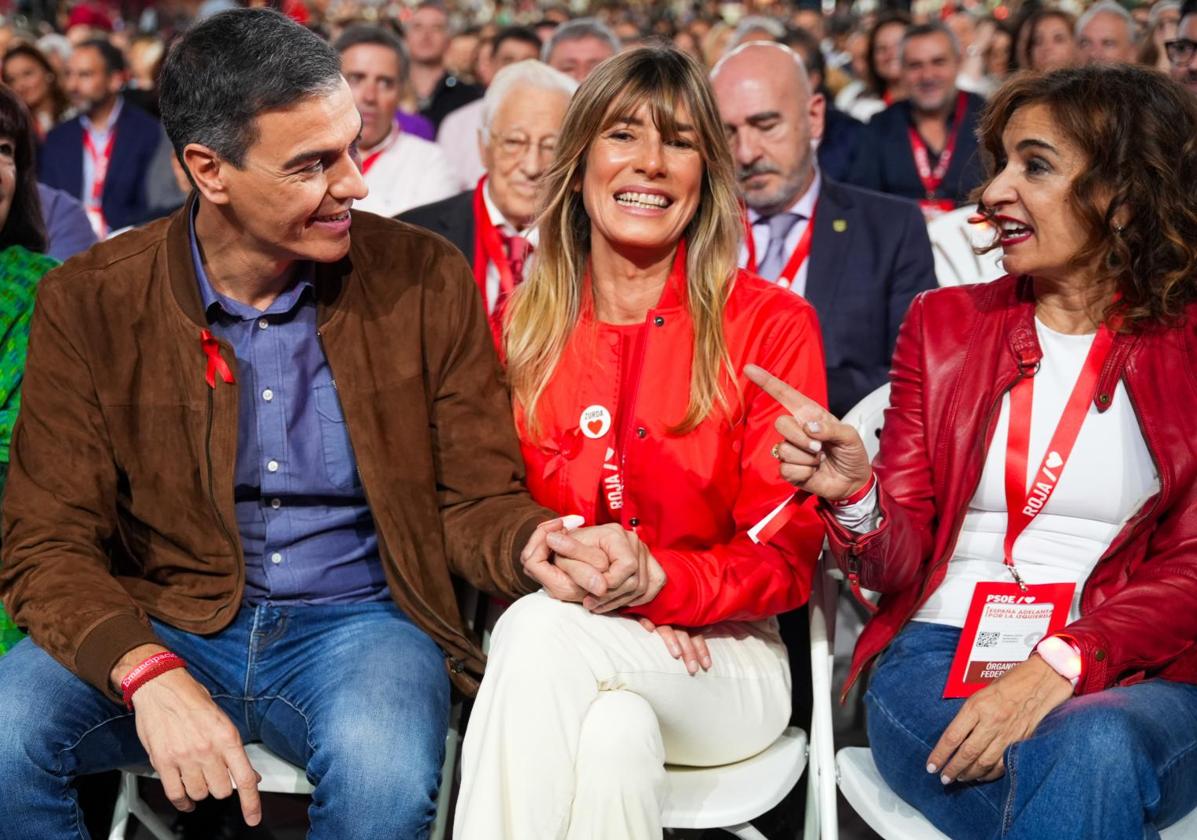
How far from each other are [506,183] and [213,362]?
197cm

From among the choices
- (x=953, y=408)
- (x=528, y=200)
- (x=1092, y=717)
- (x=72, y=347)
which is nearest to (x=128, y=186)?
(x=528, y=200)

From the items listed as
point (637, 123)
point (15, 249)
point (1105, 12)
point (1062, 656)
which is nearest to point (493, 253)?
point (637, 123)

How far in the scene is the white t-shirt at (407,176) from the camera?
5.61 metres

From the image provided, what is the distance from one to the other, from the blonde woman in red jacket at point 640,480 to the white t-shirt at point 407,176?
9.15 feet

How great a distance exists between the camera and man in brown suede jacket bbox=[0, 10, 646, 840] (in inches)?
94.0

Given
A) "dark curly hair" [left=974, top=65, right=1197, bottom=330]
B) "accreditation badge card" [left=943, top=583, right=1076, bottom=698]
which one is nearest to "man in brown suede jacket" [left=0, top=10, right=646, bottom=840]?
"accreditation badge card" [left=943, top=583, right=1076, bottom=698]

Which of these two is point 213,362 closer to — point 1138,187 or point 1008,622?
point 1008,622

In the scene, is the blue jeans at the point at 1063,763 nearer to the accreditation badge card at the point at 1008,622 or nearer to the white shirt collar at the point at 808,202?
the accreditation badge card at the point at 1008,622

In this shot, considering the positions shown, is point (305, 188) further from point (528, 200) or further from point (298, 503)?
point (528, 200)

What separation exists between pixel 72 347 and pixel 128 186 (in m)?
4.97

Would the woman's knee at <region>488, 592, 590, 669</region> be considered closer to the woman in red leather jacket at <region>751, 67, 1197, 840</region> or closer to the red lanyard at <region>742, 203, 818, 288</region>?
the woman in red leather jacket at <region>751, 67, 1197, 840</region>

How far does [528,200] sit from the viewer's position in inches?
169

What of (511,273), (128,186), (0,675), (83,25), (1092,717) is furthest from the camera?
(83,25)

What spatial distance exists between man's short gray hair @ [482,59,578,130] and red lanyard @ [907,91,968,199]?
233 centimetres
